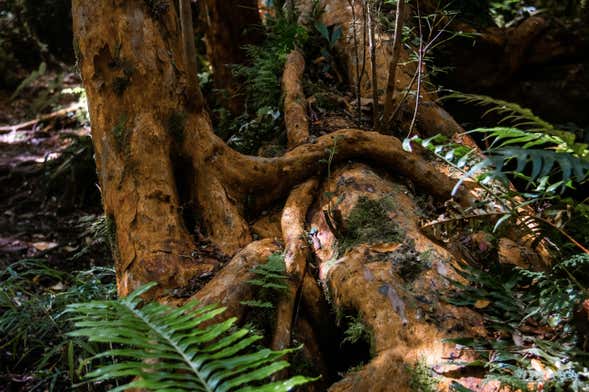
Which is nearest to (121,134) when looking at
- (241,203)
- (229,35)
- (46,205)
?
(241,203)

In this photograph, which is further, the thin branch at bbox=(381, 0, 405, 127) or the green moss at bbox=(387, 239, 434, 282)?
the thin branch at bbox=(381, 0, 405, 127)

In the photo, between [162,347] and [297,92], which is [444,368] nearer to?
[162,347]

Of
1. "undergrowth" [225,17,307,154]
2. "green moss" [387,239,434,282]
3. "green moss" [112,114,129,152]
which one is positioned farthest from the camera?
"undergrowth" [225,17,307,154]

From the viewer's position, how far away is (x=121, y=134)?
3.37 metres

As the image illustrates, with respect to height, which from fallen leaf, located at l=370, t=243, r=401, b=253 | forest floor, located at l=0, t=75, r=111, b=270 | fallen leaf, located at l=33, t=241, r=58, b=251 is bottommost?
fallen leaf, located at l=33, t=241, r=58, b=251

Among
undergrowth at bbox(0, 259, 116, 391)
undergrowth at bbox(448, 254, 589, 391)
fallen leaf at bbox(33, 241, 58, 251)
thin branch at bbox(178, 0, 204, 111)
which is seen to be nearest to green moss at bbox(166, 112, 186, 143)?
thin branch at bbox(178, 0, 204, 111)

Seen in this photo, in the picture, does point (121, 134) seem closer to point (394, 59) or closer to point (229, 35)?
point (394, 59)

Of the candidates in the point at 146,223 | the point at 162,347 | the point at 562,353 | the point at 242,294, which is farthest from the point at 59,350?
the point at 562,353

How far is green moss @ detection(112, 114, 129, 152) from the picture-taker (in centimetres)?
333

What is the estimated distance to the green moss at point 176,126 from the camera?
3489 millimetres

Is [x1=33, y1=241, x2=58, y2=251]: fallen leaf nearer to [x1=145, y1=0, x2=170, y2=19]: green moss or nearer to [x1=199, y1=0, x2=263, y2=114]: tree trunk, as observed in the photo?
[x1=199, y1=0, x2=263, y2=114]: tree trunk

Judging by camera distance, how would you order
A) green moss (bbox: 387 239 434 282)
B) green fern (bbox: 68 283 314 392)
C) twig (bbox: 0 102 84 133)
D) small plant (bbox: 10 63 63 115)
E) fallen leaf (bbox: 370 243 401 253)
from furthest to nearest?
small plant (bbox: 10 63 63 115)
twig (bbox: 0 102 84 133)
fallen leaf (bbox: 370 243 401 253)
green moss (bbox: 387 239 434 282)
green fern (bbox: 68 283 314 392)

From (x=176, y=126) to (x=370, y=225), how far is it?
1490 millimetres

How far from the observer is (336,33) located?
504 centimetres
